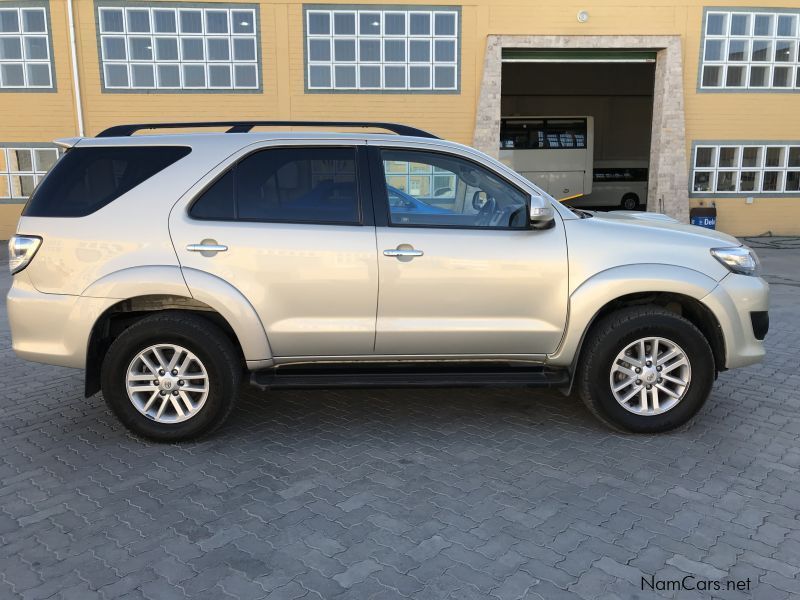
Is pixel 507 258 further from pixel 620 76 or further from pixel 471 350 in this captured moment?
pixel 620 76

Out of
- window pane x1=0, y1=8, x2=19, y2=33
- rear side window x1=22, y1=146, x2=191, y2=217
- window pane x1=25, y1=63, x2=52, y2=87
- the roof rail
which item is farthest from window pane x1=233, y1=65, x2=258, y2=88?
rear side window x1=22, y1=146, x2=191, y2=217

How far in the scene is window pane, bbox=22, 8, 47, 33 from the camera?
1650cm

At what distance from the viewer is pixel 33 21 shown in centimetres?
1658

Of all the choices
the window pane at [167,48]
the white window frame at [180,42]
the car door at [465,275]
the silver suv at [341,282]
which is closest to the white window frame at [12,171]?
the white window frame at [180,42]

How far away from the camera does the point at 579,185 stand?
948 inches

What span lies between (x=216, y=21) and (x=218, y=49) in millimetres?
696

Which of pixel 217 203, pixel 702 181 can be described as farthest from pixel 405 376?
pixel 702 181

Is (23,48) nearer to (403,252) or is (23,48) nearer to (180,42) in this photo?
(180,42)

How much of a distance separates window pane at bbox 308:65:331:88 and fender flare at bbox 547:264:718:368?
14489 mm

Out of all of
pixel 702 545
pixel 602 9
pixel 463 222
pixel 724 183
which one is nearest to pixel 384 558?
pixel 702 545

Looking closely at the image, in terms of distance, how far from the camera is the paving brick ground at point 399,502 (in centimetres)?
271

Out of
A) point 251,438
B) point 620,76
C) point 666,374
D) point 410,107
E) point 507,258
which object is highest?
point 620,76

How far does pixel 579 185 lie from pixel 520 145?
109 inches

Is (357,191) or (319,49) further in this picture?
(319,49)
